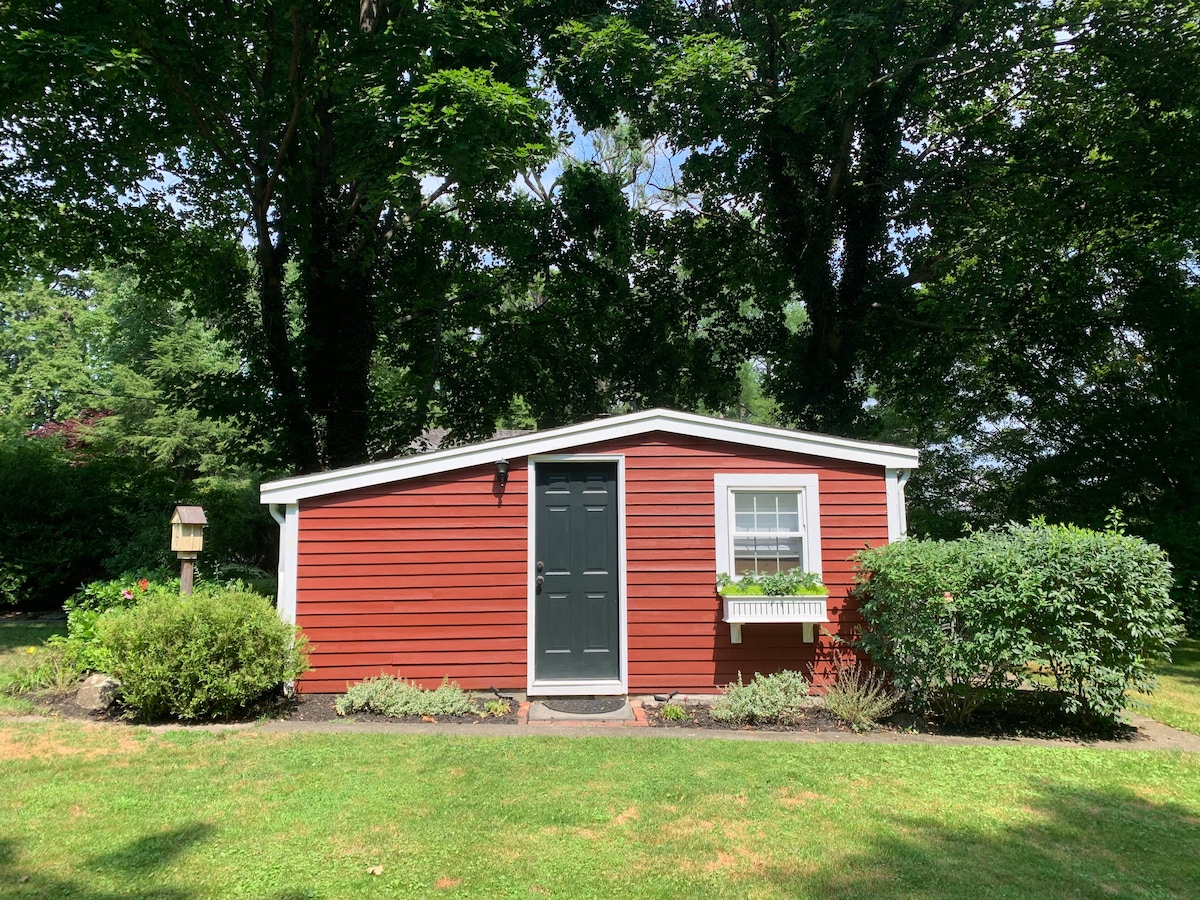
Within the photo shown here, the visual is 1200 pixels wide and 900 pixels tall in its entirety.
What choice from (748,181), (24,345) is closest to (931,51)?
(748,181)

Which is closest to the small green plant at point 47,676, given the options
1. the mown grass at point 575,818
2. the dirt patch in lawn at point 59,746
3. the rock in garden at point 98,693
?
the rock in garden at point 98,693

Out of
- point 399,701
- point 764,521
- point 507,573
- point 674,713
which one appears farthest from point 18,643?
point 764,521

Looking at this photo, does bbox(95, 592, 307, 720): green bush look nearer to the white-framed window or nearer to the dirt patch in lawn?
the dirt patch in lawn

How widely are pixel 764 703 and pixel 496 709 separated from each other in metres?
2.37

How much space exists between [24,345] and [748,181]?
3170 centimetres

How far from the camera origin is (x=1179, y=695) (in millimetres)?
Answer: 8016

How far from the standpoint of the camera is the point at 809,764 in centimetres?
524

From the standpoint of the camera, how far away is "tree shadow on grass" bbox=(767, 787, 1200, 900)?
3504 mm

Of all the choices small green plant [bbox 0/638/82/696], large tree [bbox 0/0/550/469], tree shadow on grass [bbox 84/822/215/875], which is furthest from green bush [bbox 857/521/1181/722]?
large tree [bbox 0/0/550/469]

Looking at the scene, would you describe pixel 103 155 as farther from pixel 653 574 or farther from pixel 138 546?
pixel 653 574

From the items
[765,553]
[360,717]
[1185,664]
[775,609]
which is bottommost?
[1185,664]

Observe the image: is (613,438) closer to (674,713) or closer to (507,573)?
(507,573)

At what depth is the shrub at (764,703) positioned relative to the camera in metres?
6.37

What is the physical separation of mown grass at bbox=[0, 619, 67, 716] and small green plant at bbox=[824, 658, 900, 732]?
708 cm
